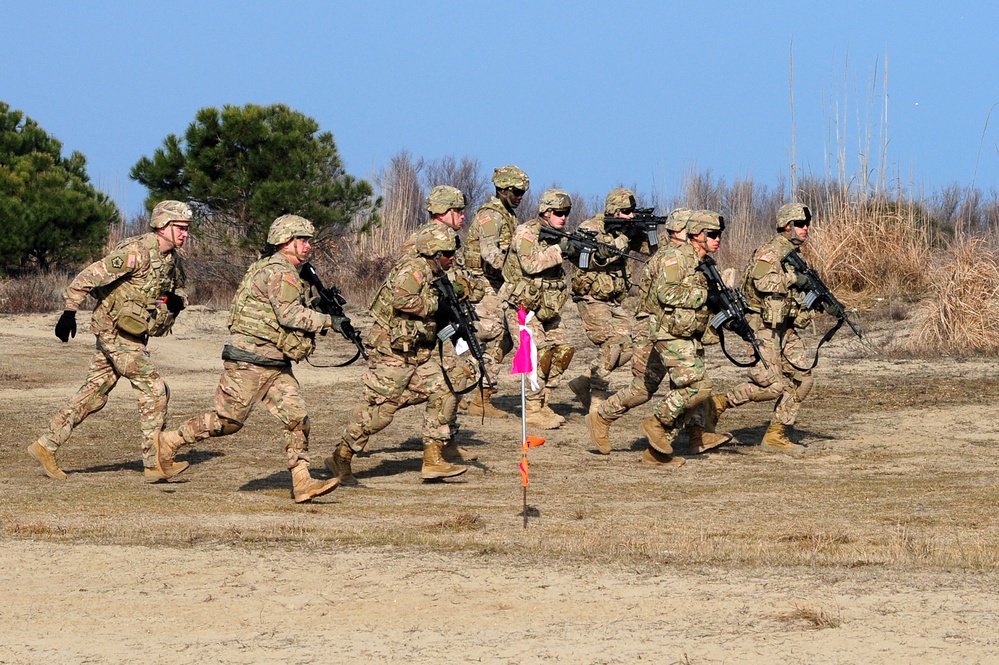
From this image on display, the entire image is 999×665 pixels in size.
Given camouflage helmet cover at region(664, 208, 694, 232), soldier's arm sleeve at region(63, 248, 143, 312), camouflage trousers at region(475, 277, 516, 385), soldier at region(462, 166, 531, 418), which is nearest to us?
soldier's arm sleeve at region(63, 248, 143, 312)

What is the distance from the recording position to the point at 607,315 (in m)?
13.0

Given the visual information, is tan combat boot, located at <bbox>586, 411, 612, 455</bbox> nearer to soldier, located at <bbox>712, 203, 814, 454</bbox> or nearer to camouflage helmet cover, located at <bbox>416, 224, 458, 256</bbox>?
soldier, located at <bbox>712, 203, 814, 454</bbox>

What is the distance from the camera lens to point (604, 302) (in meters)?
13.1

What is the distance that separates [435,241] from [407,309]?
50cm

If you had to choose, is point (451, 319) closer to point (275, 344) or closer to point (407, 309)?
point (407, 309)

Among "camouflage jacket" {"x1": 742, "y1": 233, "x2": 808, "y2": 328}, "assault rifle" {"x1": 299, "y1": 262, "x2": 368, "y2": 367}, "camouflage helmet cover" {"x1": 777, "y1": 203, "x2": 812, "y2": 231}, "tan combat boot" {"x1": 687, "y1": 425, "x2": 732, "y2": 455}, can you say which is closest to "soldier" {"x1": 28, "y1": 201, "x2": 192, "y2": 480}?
"assault rifle" {"x1": 299, "y1": 262, "x2": 368, "y2": 367}

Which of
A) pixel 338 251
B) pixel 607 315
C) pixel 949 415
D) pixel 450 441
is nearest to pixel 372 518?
pixel 450 441

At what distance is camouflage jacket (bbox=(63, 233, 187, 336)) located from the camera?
10188 millimetres

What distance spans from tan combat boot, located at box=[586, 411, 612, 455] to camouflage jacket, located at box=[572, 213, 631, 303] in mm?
1431

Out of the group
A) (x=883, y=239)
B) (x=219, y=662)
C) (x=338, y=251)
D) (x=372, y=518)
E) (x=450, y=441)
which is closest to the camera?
(x=219, y=662)

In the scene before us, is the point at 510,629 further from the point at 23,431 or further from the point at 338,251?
the point at 338,251

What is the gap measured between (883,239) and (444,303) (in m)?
11.8

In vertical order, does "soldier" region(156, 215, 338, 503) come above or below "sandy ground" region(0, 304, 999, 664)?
above

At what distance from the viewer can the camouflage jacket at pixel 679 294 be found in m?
10.7
